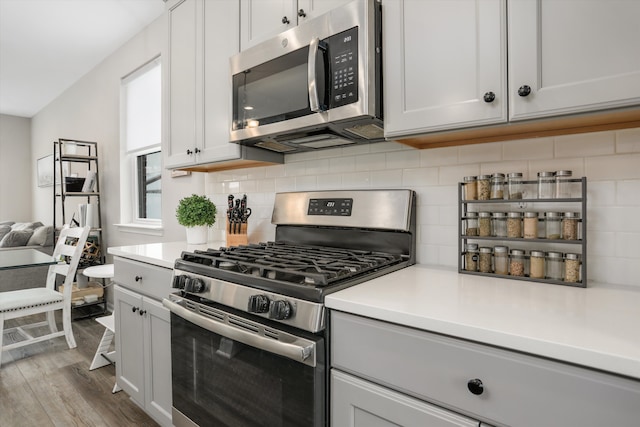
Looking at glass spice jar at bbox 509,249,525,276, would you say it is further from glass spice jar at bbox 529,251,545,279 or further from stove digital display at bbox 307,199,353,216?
stove digital display at bbox 307,199,353,216

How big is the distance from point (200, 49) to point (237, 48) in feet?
1.17

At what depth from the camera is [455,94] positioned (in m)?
1.14

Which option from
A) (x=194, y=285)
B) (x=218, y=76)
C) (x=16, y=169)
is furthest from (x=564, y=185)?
(x=16, y=169)

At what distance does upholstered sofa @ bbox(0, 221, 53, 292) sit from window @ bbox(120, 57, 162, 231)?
122 centimetres

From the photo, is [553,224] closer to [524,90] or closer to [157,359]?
[524,90]

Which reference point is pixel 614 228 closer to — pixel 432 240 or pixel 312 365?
pixel 432 240

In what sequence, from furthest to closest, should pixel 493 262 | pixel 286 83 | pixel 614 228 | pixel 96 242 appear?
pixel 96 242
pixel 286 83
pixel 493 262
pixel 614 228

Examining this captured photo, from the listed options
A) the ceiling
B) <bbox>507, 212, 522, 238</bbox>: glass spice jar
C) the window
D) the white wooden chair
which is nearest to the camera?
<bbox>507, 212, 522, 238</bbox>: glass spice jar

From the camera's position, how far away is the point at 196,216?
2.17m

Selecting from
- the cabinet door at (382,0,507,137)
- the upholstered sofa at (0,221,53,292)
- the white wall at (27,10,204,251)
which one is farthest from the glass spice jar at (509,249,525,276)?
the upholstered sofa at (0,221,53,292)

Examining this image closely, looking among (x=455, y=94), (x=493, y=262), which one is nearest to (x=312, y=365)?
(x=493, y=262)

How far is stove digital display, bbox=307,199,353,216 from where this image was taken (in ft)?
5.47

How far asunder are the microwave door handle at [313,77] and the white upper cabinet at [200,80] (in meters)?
0.64

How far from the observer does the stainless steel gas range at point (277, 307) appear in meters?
1.02
